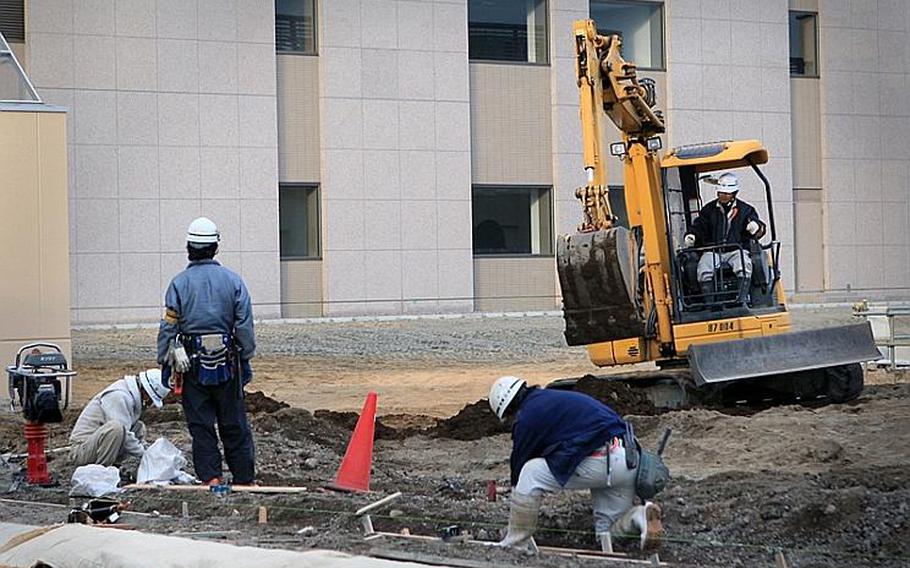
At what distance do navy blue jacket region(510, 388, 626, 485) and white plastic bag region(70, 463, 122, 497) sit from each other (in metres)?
3.91

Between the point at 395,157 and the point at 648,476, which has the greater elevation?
the point at 395,157

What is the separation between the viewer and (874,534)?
8.76 meters

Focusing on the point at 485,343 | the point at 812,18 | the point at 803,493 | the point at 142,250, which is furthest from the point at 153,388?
the point at 812,18

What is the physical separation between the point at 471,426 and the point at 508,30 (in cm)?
1975

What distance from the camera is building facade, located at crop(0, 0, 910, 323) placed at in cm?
3017

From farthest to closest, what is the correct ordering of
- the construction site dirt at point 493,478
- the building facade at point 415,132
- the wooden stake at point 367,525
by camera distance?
the building facade at point 415,132 → the wooden stake at point 367,525 → the construction site dirt at point 493,478

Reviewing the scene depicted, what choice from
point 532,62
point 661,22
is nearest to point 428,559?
point 532,62

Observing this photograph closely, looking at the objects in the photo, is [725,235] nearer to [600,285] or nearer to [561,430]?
[600,285]

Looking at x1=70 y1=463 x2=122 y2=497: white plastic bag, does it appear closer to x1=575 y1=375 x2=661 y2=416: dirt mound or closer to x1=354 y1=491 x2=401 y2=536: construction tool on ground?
x1=354 y1=491 x2=401 y2=536: construction tool on ground

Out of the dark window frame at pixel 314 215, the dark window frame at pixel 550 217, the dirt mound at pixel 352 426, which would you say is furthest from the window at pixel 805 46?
the dirt mound at pixel 352 426

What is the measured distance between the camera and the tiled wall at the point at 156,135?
97.8 feet

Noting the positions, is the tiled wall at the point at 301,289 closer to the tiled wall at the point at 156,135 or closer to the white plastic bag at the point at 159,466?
the tiled wall at the point at 156,135

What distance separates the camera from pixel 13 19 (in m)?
29.8

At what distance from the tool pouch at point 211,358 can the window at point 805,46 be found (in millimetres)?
28650
